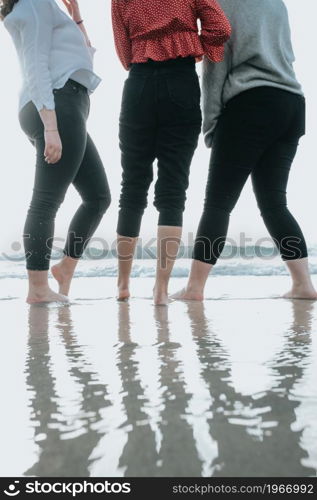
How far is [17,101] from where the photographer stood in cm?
177

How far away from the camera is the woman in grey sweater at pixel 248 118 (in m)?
1.67

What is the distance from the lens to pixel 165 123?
168 cm

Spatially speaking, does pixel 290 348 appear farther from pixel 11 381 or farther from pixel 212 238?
pixel 212 238

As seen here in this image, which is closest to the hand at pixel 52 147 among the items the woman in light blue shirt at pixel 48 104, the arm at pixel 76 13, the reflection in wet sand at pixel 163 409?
the woman in light blue shirt at pixel 48 104

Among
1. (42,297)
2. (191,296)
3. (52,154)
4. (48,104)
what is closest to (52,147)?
(52,154)

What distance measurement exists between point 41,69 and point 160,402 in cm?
143

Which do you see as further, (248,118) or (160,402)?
(248,118)

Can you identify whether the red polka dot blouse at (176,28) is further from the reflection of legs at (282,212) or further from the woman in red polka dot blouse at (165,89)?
the reflection of legs at (282,212)

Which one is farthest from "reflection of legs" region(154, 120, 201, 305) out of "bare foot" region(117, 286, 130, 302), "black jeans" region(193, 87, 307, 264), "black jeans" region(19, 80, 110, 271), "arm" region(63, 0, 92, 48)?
"arm" region(63, 0, 92, 48)

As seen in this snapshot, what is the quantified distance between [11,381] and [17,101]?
140 centimetres

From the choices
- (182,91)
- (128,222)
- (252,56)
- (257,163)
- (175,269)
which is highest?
(252,56)

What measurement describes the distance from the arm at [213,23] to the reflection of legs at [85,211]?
63 cm

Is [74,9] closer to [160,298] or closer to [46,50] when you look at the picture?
[46,50]

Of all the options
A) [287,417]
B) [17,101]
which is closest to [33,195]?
[17,101]
